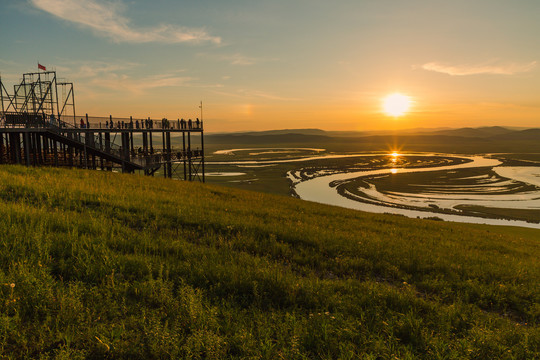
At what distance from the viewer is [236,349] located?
424cm

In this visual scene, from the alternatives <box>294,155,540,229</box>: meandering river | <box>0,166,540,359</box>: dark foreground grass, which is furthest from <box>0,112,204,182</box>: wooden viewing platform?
<box>294,155,540,229</box>: meandering river

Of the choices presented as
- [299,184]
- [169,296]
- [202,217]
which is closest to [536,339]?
[169,296]

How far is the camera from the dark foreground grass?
4180 millimetres

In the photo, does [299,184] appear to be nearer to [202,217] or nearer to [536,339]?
[202,217]

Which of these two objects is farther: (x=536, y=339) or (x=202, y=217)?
(x=202, y=217)

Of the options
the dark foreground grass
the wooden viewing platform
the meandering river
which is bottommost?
the meandering river

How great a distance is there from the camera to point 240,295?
227 inches

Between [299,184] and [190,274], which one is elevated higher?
[190,274]

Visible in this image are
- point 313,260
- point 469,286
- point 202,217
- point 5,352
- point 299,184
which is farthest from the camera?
point 299,184

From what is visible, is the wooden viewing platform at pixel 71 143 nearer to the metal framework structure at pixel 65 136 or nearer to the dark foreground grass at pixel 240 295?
the metal framework structure at pixel 65 136

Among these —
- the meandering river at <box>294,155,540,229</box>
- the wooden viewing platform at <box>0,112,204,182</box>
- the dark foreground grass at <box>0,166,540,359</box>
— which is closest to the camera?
the dark foreground grass at <box>0,166,540,359</box>

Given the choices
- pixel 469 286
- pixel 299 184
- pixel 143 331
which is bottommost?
pixel 299 184

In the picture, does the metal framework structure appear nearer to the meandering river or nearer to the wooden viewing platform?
the wooden viewing platform

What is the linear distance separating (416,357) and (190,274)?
4.29 metres
